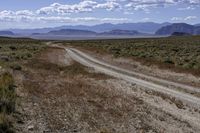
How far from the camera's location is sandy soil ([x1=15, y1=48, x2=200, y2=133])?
507 inches

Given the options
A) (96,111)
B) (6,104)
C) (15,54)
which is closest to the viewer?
(6,104)

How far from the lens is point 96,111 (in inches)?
599

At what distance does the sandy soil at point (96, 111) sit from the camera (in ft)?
42.2

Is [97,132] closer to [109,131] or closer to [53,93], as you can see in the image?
[109,131]

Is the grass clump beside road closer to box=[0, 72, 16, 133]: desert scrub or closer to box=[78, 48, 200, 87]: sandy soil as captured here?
box=[78, 48, 200, 87]: sandy soil

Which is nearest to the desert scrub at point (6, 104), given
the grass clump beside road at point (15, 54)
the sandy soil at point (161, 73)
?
the grass clump beside road at point (15, 54)

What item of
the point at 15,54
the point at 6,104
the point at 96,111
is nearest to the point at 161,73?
the point at 96,111

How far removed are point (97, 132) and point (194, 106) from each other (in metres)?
6.95

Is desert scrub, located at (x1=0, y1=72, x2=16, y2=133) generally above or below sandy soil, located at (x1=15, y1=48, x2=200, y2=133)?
above

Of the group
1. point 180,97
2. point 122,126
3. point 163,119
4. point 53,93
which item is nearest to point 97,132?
point 122,126

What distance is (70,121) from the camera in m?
13.4

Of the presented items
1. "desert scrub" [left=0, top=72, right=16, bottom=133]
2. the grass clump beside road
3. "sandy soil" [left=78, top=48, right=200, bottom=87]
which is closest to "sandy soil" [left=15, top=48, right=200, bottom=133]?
"desert scrub" [left=0, top=72, right=16, bottom=133]

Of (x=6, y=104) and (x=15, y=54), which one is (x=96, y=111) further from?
(x=15, y=54)

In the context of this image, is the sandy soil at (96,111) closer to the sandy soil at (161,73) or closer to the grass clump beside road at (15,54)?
the sandy soil at (161,73)
